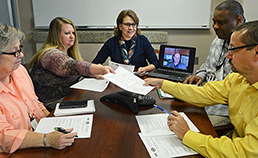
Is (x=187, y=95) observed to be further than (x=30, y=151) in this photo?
Yes

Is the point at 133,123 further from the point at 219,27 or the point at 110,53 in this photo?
the point at 110,53

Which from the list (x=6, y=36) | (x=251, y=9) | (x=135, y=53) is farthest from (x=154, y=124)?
(x=251, y=9)

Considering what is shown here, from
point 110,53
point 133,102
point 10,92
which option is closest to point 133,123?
point 133,102

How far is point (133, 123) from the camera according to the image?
107cm

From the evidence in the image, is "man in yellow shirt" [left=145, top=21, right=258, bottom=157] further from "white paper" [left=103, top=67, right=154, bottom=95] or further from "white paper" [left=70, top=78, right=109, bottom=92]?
"white paper" [left=70, top=78, right=109, bottom=92]

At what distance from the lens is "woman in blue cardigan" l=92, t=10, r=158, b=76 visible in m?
2.35

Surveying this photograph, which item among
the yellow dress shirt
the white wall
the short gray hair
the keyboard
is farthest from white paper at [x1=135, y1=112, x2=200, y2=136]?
the white wall

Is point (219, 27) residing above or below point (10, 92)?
above

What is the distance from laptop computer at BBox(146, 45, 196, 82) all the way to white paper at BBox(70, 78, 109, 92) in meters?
0.49

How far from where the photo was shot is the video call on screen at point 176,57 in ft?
6.23

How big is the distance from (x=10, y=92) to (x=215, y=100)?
1.19m

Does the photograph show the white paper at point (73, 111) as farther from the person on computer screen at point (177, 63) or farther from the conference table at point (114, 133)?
the person on computer screen at point (177, 63)

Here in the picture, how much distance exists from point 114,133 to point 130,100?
0.31 metres

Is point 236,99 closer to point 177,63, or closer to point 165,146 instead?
point 165,146
